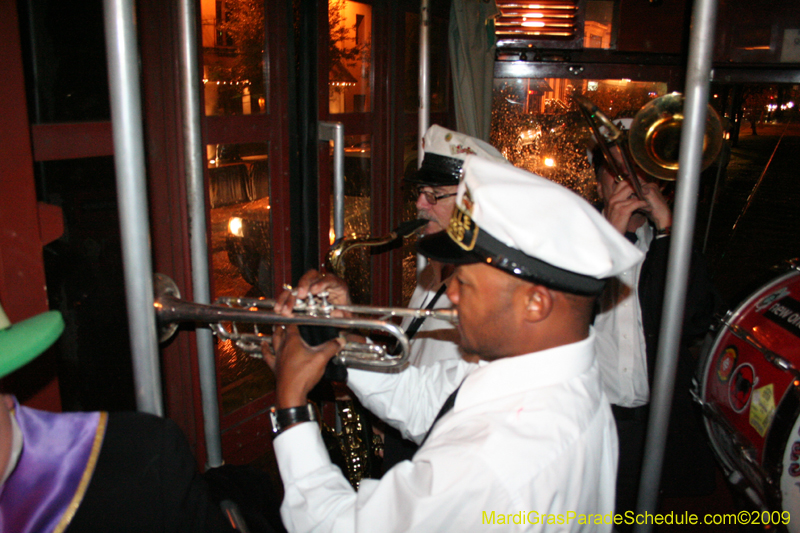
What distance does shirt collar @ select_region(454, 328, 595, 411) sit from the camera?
55.4 inches

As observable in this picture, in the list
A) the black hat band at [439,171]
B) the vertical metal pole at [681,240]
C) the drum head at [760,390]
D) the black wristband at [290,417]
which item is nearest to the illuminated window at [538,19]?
the black hat band at [439,171]

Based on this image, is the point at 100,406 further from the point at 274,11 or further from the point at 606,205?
the point at 606,205

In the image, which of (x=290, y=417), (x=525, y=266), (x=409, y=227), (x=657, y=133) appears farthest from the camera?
(x=409, y=227)

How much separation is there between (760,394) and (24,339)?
2.65 m

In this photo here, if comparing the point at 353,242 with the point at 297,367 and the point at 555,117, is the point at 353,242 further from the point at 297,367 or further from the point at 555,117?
the point at 555,117

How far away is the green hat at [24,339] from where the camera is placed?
106 centimetres

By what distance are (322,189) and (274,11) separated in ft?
2.96

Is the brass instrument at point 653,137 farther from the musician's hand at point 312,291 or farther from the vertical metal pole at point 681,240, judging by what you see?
the musician's hand at point 312,291

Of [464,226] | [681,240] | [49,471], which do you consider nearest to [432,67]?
[681,240]

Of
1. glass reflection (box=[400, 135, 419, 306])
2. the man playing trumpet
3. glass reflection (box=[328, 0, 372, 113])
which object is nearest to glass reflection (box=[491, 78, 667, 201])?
glass reflection (box=[400, 135, 419, 306])

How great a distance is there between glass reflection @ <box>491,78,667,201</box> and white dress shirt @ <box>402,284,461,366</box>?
250 centimetres

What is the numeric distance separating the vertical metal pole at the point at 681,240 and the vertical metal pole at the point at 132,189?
1449 millimetres

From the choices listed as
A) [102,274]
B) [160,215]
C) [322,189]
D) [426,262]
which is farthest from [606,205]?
[102,274]

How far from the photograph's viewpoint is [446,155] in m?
2.71
